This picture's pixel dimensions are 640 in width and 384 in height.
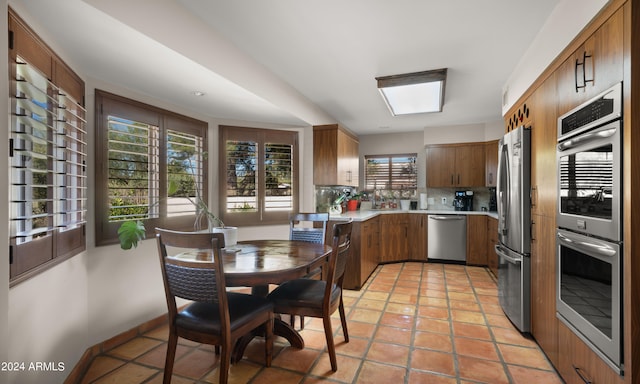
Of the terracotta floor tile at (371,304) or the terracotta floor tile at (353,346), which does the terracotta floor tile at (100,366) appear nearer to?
the terracotta floor tile at (353,346)

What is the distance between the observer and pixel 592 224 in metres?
1.54

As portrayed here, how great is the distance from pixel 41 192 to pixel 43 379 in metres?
1.00

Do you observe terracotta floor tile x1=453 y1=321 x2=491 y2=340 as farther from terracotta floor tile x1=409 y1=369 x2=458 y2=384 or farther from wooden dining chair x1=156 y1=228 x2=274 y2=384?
wooden dining chair x1=156 y1=228 x2=274 y2=384

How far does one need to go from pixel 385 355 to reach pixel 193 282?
1472mm

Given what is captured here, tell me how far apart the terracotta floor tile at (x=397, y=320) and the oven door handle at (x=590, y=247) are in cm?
145

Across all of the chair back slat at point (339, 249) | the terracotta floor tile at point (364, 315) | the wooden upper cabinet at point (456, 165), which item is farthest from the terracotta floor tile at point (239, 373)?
the wooden upper cabinet at point (456, 165)

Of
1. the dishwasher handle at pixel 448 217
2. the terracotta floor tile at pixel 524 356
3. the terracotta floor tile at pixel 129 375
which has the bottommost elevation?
the terracotta floor tile at pixel 129 375

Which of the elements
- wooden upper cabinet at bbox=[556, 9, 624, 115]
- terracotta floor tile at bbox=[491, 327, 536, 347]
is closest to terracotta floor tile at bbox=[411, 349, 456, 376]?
terracotta floor tile at bbox=[491, 327, 536, 347]

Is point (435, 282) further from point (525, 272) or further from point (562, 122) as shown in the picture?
point (562, 122)

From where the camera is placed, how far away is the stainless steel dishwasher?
5000mm

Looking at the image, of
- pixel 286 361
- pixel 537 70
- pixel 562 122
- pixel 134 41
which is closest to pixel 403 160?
pixel 537 70

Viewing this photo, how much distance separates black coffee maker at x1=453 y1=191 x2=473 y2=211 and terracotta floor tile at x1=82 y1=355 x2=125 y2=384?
507 cm

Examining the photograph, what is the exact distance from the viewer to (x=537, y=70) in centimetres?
229

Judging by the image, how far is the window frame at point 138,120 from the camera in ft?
7.79
